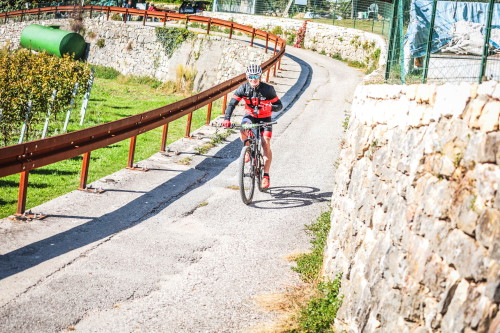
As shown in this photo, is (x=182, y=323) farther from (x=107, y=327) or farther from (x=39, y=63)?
(x=39, y=63)

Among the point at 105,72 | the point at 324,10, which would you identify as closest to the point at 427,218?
the point at 105,72

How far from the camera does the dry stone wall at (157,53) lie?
31141 millimetres

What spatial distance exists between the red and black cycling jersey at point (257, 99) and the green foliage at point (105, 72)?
27546 mm

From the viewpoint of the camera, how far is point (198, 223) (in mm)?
8633

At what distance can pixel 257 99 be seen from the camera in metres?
10.2

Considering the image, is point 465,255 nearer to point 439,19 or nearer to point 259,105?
point 439,19

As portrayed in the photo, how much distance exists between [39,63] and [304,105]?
27.3ft

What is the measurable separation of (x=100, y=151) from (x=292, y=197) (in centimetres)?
600

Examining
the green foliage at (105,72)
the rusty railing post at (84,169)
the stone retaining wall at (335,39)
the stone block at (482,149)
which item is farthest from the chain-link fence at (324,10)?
the stone block at (482,149)

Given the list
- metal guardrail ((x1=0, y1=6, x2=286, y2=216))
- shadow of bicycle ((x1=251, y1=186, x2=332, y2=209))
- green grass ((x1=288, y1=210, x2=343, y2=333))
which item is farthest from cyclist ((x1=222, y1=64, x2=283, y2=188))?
green grass ((x1=288, y1=210, x2=343, y2=333))

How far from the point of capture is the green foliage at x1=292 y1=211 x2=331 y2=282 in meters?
7.13

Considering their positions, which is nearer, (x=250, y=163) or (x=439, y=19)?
(x=439, y=19)

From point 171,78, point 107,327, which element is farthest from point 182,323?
point 171,78

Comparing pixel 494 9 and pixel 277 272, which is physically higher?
pixel 494 9
